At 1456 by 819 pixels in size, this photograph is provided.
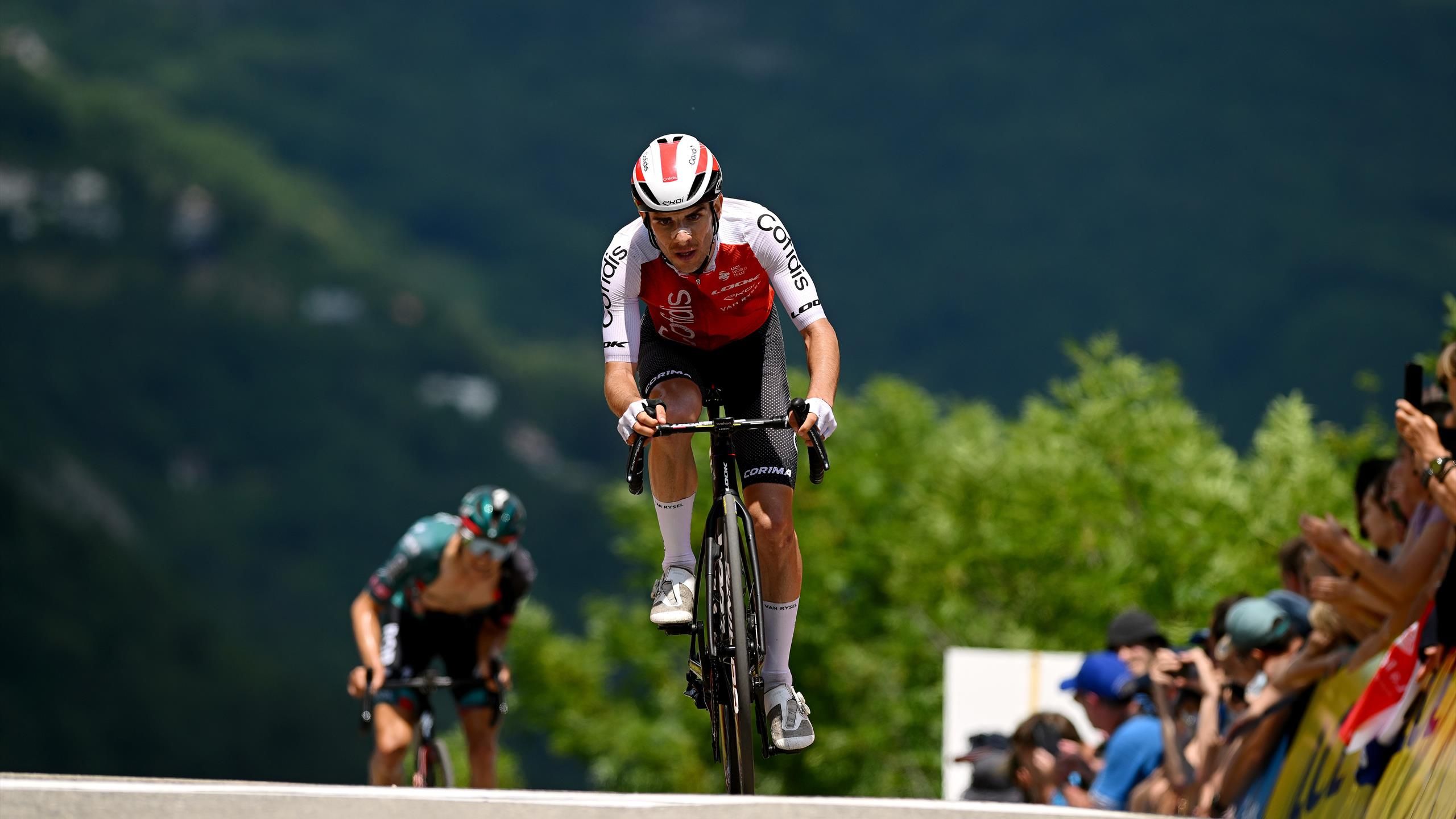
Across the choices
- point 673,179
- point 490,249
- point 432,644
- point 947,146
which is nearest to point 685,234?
point 673,179

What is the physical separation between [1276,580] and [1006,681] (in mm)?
7719

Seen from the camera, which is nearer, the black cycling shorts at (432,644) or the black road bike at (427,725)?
the black road bike at (427,725)

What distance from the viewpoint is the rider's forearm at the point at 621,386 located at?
7.38m

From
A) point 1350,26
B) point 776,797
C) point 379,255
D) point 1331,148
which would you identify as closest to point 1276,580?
point 776,797

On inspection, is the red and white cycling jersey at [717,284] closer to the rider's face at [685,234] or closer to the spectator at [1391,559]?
→ the rider's face at [685,234]

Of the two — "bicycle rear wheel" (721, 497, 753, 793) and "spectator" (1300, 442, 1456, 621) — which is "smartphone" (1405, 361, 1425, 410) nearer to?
"spectator" (1300, 442, 1456, 621)

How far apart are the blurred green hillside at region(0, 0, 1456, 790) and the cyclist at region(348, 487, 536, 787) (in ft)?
168

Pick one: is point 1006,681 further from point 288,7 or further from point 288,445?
point 288,7

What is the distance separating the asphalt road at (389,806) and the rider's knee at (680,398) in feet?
7.88

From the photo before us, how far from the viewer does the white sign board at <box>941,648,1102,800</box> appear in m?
14.1

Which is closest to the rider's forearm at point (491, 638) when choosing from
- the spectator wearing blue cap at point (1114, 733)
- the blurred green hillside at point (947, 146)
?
the spectator wearing blue cap at point (1114, 733)

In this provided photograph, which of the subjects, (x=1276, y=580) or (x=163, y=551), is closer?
(x=1276, y=580)

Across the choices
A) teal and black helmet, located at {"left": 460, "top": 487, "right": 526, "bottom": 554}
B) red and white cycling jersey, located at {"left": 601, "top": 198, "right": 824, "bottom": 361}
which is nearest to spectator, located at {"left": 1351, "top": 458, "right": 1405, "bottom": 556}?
red and white cycling jersey, located at {"left": 601, "top": 198, "right": 824, "bottom": 361}

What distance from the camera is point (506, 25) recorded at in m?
100
